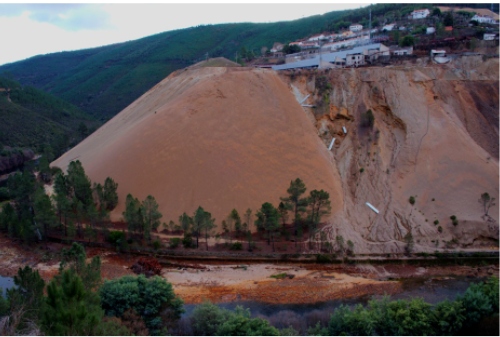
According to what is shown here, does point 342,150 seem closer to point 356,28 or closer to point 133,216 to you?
point 133,216

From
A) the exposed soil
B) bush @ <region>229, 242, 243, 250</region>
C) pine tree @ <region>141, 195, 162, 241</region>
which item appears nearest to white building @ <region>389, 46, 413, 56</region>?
the exposed soil

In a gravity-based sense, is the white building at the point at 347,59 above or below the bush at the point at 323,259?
above

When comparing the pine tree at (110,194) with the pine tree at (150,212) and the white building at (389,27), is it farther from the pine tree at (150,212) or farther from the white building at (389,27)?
the white building at (389,27)

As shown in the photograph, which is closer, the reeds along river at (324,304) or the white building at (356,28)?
the reeds along river at (324,304)

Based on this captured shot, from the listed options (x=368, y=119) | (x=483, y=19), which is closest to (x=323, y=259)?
(x=368, y=119)

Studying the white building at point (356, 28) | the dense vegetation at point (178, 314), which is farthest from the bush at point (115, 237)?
the white building at point (356, 28)

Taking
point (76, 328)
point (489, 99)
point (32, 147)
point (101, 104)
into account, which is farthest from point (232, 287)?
point (101, 104)

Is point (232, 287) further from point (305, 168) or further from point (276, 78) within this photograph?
point (276, 78)
